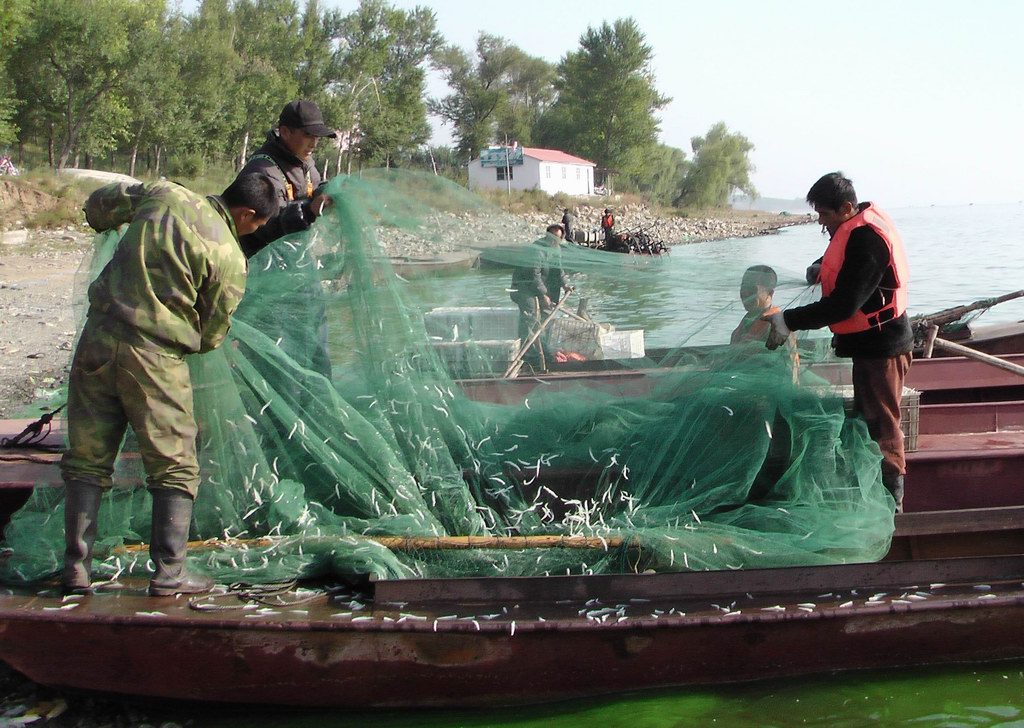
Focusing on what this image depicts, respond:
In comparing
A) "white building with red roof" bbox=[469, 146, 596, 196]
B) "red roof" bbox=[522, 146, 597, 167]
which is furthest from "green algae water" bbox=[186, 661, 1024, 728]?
"red roof" bbox=[522, 146, 597, 167]

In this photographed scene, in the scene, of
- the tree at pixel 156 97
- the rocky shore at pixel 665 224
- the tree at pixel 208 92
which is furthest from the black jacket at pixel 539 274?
the rocky shore at pixel 665 224

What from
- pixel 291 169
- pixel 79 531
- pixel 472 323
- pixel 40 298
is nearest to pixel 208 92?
pixel 40 298

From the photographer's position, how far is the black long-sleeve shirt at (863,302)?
13.8 feet

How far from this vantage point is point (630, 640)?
13.1ft

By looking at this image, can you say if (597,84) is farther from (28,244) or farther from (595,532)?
(595,532)

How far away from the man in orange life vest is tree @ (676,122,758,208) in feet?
284

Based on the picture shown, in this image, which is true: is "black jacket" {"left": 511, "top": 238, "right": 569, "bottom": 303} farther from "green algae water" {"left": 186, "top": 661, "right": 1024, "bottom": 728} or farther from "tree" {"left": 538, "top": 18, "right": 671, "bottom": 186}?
"tree" {"left": 538, "top": 18, "right": 671, "bottom": 186}

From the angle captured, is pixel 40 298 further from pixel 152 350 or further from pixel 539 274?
pixel 152 350

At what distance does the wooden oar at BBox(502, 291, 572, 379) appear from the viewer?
210 inches

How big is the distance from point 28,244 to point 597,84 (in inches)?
2438

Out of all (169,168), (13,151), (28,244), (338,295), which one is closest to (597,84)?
(169,168)

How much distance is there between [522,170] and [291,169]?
6064cm

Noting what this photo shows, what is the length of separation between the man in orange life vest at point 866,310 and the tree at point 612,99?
73667mm

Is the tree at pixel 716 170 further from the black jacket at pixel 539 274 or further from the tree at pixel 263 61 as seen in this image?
the black jacket at pixel 539 274
